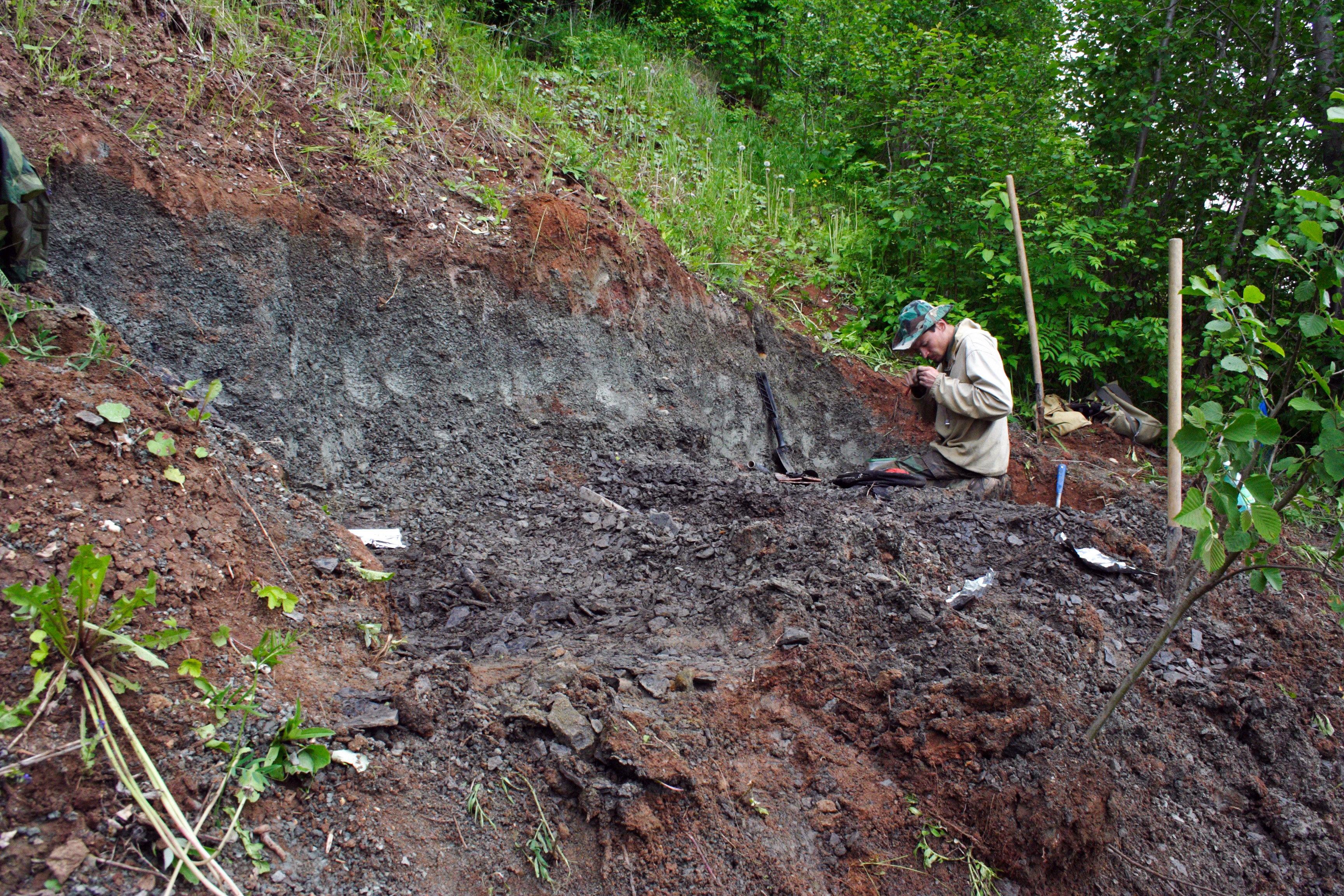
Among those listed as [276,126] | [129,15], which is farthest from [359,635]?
[129,15]

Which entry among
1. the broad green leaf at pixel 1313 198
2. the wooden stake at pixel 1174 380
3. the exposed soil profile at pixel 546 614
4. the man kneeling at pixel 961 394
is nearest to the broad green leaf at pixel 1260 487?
the broad green leaf at pixel 1313 198

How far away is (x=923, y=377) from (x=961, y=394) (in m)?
0.29

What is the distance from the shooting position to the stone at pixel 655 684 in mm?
2512

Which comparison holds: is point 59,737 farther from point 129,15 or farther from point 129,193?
point 129,15

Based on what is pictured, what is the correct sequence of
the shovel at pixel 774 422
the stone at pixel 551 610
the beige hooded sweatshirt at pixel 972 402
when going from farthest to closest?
the shovel at pixel 774 422
the beige hooded sweatshirt at pixel 972 402
the stone at pixel 551 610

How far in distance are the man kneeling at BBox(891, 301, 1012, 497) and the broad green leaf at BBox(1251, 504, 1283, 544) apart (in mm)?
3353

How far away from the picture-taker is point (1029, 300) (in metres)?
6.27

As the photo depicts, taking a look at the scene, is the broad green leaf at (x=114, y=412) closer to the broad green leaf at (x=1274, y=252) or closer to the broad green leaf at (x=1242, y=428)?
the broad green leaf at (x=1242, y=428)

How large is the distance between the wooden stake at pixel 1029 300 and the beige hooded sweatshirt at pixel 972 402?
3.08 ft

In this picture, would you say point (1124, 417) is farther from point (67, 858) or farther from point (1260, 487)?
point (67, 858)

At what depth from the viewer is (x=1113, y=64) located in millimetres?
6922

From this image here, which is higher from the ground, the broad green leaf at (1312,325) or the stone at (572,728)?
the broad green leaf at (1312,325)

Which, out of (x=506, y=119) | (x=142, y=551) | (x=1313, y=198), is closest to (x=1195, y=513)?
(x=1313, y=198)

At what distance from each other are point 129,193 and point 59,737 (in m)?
3.26
